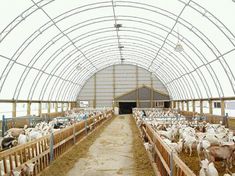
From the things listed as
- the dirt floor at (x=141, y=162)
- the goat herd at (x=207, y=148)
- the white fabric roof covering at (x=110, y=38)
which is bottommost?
the dirt floor at (x=141, y=162)

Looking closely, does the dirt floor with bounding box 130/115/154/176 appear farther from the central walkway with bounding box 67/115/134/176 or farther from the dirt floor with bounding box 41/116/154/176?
the central walkway with bounding box 67/115/134/176

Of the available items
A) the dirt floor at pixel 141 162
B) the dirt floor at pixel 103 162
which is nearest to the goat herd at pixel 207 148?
the dirt floor at pixel 141 162

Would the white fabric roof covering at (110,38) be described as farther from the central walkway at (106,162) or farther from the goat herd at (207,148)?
the central walkway at (106,162)

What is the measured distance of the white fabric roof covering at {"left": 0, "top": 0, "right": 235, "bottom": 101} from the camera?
1816 centimetres

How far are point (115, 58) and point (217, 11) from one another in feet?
91.0

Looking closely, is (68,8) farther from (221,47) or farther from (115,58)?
(115,58)

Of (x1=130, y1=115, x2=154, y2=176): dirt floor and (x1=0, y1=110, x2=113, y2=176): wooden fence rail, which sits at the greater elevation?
(x1=0, y1=110, x2=113, y2=176): wooden fence rail

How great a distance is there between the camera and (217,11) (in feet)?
55.3

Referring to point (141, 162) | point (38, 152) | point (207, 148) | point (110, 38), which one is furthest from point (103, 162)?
point (110, 38)

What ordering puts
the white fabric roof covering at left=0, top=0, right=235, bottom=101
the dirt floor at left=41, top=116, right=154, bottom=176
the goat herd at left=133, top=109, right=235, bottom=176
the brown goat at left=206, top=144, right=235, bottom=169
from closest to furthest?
1. the goat herd at left=133, top=109, right=235, bottom=176
2. the brown goat at left=206, top=144, right=235, bottom=169
3. the dirt floor at left=41, top=116, right=154, bottom=176
4. the white fabric roof covering at left=0, top=0, right=235, bottom=101

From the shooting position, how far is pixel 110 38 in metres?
31.3

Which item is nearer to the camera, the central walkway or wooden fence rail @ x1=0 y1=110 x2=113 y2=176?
wooden fence rail @ x1=0 y1=110 x2=113 y2=176

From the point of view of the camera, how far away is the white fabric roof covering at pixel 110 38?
18.2 meters

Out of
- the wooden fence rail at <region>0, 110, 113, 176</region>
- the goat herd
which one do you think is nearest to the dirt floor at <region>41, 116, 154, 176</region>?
the wooden fence rail at <region>0, 110, 113, 176</region>
